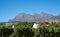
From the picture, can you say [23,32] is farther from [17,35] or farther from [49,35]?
[49,35]

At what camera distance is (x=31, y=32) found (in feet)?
96.9

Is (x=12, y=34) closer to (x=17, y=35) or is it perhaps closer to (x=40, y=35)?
(x=17, y=35)

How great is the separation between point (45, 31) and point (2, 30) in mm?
5828

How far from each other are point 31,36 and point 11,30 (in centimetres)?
285

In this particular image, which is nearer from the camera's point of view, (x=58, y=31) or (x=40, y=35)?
(x=40, y=35)

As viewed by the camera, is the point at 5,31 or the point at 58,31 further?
the point at 58,31

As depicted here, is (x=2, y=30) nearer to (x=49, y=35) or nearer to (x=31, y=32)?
(x=31, y=32)

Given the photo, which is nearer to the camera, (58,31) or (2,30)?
(2,30)

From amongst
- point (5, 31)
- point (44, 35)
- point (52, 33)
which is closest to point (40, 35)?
point (44, 35)

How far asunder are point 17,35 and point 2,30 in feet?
7.24

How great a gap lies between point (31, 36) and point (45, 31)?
2.28 metres

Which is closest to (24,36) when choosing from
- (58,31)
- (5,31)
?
(5,31)

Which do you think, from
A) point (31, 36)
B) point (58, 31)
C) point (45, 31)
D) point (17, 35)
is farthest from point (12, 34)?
point (58, 31)

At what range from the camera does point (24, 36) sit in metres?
28.4
